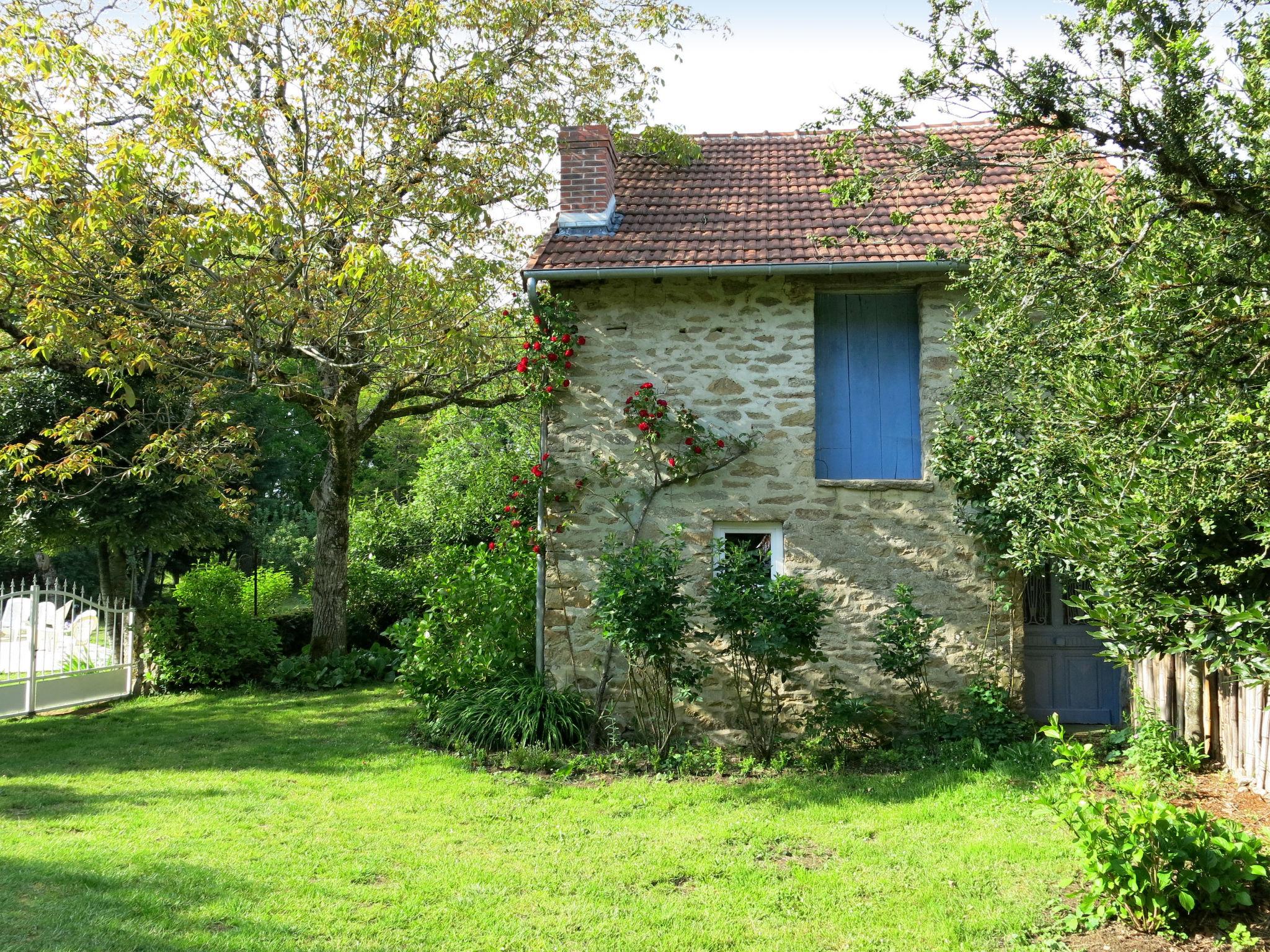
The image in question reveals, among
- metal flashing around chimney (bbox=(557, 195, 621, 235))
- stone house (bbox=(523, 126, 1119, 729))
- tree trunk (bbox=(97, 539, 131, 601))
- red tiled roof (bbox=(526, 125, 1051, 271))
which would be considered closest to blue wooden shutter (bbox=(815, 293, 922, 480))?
stone house (bbox=(523, 126, 1119, 729))

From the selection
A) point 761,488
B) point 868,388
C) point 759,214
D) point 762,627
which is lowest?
point 762,627

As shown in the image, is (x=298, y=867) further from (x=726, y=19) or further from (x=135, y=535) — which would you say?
(x=726, y=19)

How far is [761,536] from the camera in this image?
831 centimetres

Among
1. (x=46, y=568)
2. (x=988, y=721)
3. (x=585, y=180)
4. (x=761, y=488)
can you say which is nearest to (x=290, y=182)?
(x=585, y=180)

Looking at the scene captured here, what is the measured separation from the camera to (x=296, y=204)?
7902mm

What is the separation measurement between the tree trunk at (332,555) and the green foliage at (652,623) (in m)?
5.77

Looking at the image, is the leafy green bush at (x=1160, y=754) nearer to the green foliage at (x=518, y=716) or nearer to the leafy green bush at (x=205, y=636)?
the green foliage at (x=518, y=716)

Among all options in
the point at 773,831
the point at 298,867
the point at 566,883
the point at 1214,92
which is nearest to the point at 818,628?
→ the point at 773,831

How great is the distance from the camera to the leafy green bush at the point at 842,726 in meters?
7.45

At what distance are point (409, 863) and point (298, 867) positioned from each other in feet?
2.11

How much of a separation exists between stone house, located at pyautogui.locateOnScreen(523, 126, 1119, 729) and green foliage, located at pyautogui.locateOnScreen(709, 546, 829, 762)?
346 mm

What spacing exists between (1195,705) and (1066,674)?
5.90 feet

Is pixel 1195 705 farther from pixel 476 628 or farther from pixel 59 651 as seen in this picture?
pixel 59 651

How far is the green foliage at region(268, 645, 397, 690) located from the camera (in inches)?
485
